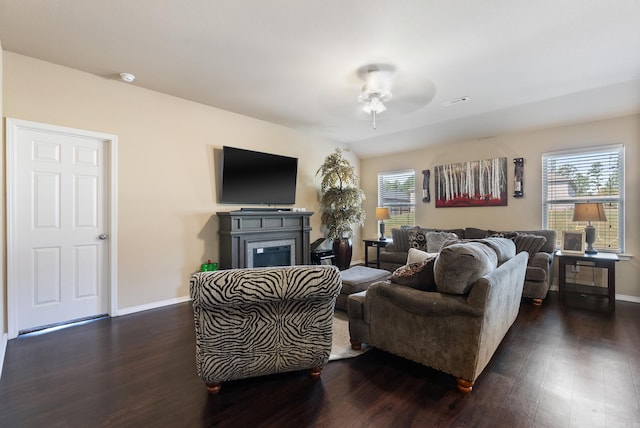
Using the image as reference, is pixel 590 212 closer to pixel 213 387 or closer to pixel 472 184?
pixel 472 184

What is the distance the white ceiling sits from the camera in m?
2.16

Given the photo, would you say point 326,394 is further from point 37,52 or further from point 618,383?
point 37,52

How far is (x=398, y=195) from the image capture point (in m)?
6.18

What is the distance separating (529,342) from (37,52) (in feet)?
17.3

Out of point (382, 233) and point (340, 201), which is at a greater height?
point (340, 201)

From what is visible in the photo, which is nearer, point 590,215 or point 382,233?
point 590,215

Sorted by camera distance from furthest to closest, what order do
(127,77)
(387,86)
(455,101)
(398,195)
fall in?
1. (398,195)
2. (455,101)
3. (387,86)
4. (127,77)

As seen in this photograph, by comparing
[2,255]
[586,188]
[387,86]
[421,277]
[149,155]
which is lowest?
[421,277]

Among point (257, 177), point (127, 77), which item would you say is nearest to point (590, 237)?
point (257, 177)

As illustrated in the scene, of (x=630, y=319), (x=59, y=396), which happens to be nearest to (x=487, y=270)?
(x=630, y=319)

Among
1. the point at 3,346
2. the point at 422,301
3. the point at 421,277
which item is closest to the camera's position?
the point at 422,301

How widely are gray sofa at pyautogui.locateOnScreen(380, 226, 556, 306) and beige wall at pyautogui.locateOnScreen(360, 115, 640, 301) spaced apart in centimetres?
35

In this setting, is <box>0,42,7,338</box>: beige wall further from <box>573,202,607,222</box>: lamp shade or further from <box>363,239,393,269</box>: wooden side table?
<box>573,202,607,222</box>: lamp shade

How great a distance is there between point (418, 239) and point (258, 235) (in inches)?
106
